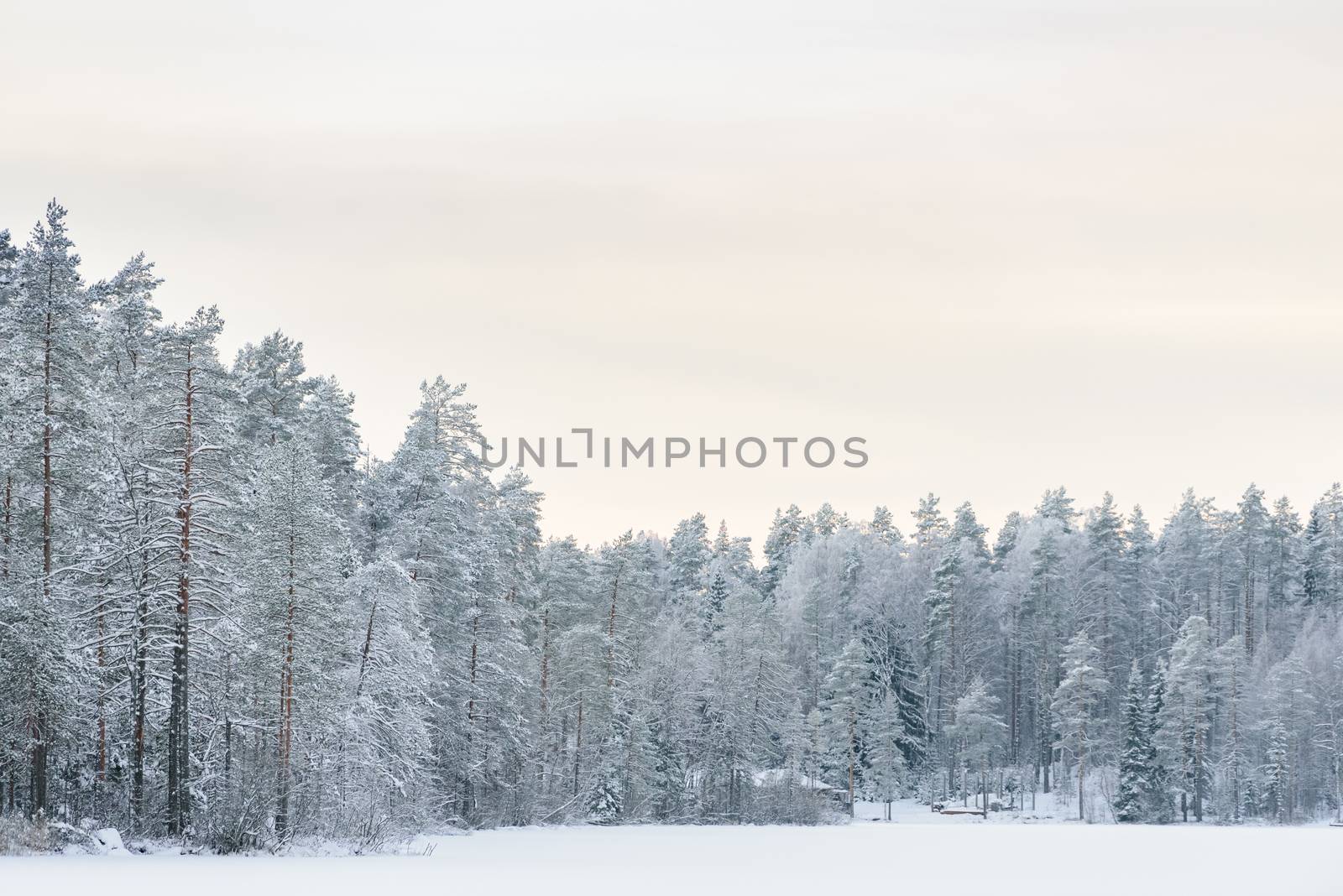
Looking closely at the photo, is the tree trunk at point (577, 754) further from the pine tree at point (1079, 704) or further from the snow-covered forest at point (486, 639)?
the pine tree at point (1079, 704)

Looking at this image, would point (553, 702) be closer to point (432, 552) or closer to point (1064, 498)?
point (432, 552)

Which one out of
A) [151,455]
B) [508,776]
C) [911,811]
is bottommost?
[911,811]

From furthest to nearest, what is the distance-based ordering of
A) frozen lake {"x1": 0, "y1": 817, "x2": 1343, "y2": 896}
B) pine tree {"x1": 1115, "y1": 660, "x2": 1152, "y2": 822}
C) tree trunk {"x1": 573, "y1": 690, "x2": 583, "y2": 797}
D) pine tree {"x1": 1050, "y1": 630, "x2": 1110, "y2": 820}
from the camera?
pine tree {"x1": 1050, "y1": 630, "x2": 1110, "y2": 820}, pine tree {"x1": 1115, "y1": 660, "x2": 1152, "y2": 822}, tree trunk {"x1": 573, "y1": 690, "x2": 583, "y2": 797}, frozen lake {"x1": 0, "y1": 817, "x2": 1343, "y2": 896}

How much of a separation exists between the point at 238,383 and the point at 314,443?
4.25m

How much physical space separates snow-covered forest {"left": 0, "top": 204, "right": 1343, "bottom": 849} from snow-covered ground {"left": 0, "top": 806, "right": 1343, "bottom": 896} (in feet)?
12.0

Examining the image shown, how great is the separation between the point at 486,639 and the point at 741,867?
66.0 ft

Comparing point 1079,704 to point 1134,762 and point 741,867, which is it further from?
point 741,867

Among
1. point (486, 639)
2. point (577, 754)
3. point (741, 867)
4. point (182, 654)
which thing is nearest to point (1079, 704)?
point (577, 754)

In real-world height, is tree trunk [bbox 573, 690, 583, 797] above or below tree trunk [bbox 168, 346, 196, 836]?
below

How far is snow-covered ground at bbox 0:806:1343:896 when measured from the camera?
878 inches

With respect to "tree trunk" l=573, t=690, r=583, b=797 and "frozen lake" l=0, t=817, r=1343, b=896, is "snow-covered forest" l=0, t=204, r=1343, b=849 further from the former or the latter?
"frozen lake" l=0, t=817, r=1343, b=896

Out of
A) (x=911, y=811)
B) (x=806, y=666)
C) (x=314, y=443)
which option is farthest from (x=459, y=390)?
(x=806, y=666)

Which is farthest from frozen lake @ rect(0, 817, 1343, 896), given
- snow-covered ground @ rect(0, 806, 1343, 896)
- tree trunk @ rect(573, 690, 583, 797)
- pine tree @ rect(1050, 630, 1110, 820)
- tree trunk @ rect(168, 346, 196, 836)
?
pine tree @ rect(1050, 630, 1110, 820)

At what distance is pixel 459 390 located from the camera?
48781 millimetres
